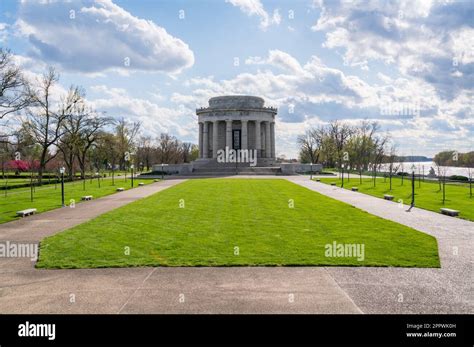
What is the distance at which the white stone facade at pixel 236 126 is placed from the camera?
88.5 metres

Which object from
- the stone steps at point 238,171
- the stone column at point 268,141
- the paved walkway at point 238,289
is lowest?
the paved walkway at point 238,289

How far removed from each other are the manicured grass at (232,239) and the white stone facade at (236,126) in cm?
6915

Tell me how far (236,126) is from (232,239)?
261 ft

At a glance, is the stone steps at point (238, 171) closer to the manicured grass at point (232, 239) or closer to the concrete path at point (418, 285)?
the manicured grass at point (232, 239)

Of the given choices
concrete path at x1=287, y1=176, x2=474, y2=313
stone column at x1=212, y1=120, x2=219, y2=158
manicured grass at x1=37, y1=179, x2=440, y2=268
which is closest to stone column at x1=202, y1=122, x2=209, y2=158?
stone column at x1=212, y1=120, x2=219, y2=158

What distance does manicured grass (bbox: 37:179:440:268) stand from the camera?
10.7 meters

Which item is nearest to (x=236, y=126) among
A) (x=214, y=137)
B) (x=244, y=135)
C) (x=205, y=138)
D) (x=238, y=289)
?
(x=244, y=135)

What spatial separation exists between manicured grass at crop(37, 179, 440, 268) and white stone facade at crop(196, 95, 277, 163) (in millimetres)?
69147

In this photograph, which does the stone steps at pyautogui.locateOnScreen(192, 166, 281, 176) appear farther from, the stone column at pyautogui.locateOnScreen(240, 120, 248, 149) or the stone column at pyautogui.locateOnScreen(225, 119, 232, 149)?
the stone column at pyautogui.locateOnScreen(225, 119, 232, 149)

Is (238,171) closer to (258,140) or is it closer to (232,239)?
(258,140)

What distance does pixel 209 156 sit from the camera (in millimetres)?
93000

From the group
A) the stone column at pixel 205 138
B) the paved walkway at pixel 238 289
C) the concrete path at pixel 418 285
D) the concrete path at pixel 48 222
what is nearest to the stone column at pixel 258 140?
the stone column at pixel 205 138
